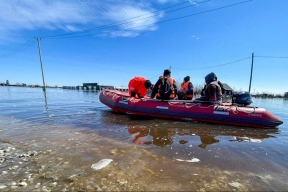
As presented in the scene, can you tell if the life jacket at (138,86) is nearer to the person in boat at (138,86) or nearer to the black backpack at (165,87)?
the person in boat at (138,86)

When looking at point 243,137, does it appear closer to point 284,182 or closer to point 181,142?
point 181,142

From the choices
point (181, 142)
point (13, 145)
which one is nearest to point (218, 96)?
point (181, 142)

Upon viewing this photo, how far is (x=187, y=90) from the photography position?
9398mm

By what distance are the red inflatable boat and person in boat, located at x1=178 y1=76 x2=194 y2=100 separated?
5.44ft

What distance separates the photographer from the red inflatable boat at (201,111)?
6.58m

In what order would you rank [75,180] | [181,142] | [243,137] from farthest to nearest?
[243,137]
[181,142]
[75,180]

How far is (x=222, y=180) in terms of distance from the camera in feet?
8.60

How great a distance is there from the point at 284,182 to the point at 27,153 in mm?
4710

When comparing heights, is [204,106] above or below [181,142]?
above

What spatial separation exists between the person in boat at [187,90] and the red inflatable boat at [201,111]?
166cm

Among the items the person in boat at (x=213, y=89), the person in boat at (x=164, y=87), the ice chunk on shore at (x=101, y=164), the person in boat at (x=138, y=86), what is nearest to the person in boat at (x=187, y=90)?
the person in boat at (x=164, y=87)

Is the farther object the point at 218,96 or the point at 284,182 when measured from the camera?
the point at 218,96

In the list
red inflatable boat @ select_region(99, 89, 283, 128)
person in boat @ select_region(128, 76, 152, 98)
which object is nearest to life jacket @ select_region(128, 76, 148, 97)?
person in boat @ select_region(128, 76, 152, 98)

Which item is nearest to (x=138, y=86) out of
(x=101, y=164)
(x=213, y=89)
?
(x=213, y=89)
